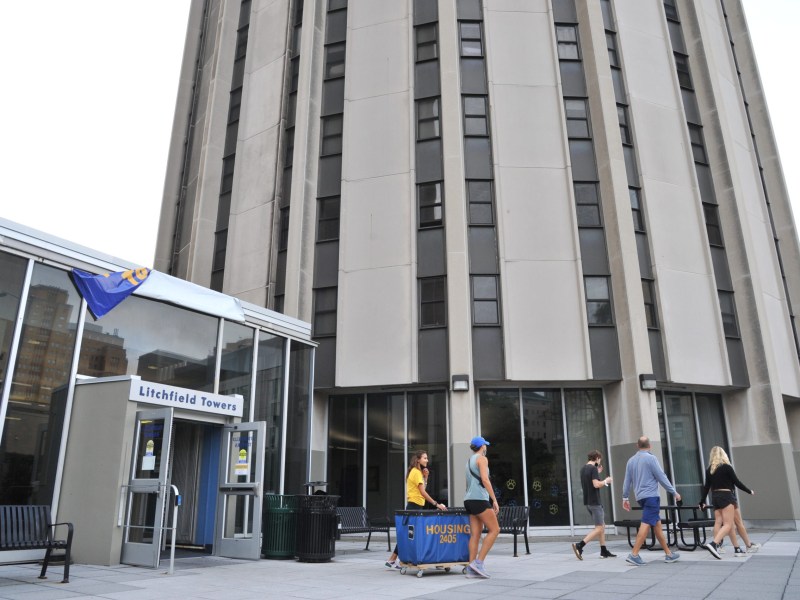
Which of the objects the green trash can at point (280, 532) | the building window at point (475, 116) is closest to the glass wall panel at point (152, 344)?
the green trash can at point (280, 532)

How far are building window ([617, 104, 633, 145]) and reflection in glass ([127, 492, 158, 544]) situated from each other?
1888cm

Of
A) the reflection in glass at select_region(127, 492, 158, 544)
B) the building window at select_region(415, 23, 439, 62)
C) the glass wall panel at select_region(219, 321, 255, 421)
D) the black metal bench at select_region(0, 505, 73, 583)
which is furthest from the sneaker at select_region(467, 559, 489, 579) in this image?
the building window at select_region(415, 23, 439, 62)

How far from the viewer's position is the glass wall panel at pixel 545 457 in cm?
1900

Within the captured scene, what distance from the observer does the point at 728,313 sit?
21.6 metres

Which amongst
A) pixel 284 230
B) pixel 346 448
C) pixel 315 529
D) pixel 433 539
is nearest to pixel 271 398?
pixel 315 529

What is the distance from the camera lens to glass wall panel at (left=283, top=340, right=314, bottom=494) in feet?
55.0

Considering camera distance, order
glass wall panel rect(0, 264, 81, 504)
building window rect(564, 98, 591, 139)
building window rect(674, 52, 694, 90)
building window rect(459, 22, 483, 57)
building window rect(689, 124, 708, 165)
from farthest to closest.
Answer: building window rect(674, 52, 694, 90) < building window rect(689, 124, 708, 165) < building window rect(459, 22, 483, 57) < building window rect(564, 98, 591, 139) < glass wall panel rect(0, 264, 81, 504)

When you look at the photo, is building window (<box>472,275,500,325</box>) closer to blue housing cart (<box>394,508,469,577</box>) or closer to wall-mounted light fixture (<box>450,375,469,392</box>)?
wall-mounted light fixture (<box>450,375,469,392</box>)

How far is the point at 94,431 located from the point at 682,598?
9.14 metres

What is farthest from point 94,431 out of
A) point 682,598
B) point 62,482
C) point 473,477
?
point 682,598

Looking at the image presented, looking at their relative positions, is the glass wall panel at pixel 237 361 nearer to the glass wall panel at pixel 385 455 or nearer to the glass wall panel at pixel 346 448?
the glass wall panel at pixel 346 448

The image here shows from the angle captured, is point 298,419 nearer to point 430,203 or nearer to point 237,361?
point 237,361

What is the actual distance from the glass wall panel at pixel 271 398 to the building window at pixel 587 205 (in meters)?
10.8

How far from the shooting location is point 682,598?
6820 mm
